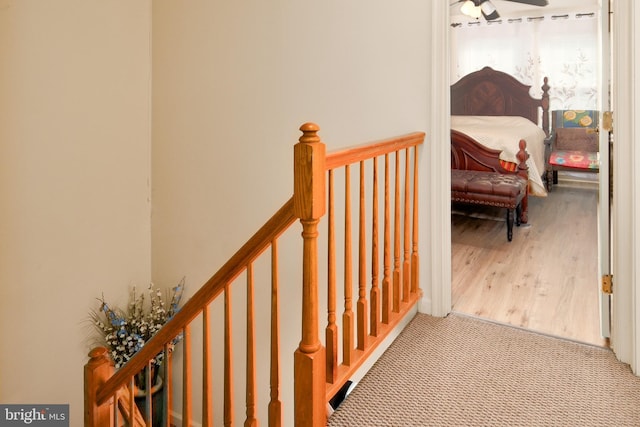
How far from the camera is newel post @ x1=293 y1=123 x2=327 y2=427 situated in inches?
62.1

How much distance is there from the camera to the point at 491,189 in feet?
13.8

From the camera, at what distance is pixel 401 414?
197cm

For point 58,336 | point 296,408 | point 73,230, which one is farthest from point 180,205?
point 296,408

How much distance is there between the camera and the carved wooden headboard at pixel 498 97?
4848mm

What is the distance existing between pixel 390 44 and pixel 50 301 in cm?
282

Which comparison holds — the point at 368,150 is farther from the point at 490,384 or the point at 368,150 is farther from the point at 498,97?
the point at 498,97

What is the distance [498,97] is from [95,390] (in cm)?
420

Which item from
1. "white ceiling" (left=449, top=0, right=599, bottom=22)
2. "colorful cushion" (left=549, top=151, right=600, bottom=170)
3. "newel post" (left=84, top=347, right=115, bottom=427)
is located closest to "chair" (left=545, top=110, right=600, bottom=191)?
"colorful cushion" (left=549, top=151, right=600, bottom=170)

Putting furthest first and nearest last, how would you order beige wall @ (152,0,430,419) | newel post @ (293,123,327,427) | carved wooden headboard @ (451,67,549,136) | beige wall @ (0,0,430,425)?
1. carved wooden headboard @ (451,67,549,136)
2. beige wall @ (0,0,430,425)
3. beige wall @ (152,0,430,419)
4. newel post @ (293,123,327,427)

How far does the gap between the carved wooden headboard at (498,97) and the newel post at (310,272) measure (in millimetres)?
3551

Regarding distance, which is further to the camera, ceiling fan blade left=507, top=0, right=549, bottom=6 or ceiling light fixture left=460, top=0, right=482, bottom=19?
ceiling fan blade left=507, top=0, right=549, bottom=6

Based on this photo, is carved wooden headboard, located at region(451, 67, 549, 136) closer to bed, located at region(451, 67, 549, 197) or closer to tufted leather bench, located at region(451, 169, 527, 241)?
bed, located at region(451, 67, 549, 197)

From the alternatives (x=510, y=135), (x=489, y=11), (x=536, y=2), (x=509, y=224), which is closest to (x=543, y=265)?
(x=509, y=224)

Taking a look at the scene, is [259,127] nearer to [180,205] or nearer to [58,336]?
[180,205]
